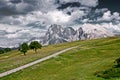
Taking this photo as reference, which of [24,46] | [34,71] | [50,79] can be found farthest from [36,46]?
[50,79]

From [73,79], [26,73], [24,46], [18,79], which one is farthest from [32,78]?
[24,46]

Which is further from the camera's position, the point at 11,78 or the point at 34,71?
the point at 34,71

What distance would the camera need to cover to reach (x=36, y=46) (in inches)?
6801

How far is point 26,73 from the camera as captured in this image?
5041cm

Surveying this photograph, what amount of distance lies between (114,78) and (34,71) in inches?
852

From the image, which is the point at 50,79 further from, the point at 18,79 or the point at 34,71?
the point at 34,71

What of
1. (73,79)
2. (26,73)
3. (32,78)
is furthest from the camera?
(26,73)

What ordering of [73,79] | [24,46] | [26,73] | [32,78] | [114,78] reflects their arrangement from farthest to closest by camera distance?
[24,46]
[26,73]
[32,78]
[73,79]
[114,78]

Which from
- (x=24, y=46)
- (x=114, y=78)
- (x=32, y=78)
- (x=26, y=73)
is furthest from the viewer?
(x=24, y=46)

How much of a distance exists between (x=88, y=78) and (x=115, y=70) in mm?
4842

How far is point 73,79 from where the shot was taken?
127 feet

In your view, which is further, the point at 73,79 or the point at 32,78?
the point at 32,78

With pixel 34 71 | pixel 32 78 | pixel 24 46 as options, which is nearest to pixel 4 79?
pixel 32 78

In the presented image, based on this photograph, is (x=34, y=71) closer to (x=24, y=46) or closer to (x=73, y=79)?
(x=73, y=79)
